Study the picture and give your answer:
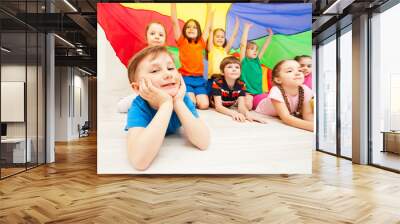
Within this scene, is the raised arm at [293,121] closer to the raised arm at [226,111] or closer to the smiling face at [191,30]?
the raised arm at [226,111]

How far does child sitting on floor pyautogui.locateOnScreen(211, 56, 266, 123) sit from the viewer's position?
6.41 m

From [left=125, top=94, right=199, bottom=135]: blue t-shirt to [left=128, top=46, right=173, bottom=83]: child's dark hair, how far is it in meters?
0.42

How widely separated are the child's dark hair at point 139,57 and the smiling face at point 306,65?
7.70 ft

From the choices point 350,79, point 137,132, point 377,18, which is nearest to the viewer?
point 137,132

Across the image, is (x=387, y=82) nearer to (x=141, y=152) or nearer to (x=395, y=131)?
(x=395, y=131)

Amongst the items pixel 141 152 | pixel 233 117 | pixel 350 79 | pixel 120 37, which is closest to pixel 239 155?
pixel 233 117

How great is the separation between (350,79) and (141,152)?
17.7ft

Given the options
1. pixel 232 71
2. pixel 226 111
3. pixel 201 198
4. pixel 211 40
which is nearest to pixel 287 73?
pixel 232 71

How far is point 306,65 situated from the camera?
6.48 metres

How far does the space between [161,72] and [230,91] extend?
49.7 inches

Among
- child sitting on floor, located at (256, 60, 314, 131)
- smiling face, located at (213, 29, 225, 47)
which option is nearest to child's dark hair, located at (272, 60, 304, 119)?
child sitting on floor, located at (256, 60, 314, 131)

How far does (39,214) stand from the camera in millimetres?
4098

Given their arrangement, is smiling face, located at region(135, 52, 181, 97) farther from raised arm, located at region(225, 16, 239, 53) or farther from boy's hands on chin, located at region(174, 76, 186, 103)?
raised arm, located at region(225, 16, 239, 53)

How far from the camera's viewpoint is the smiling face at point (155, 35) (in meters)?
6.35
